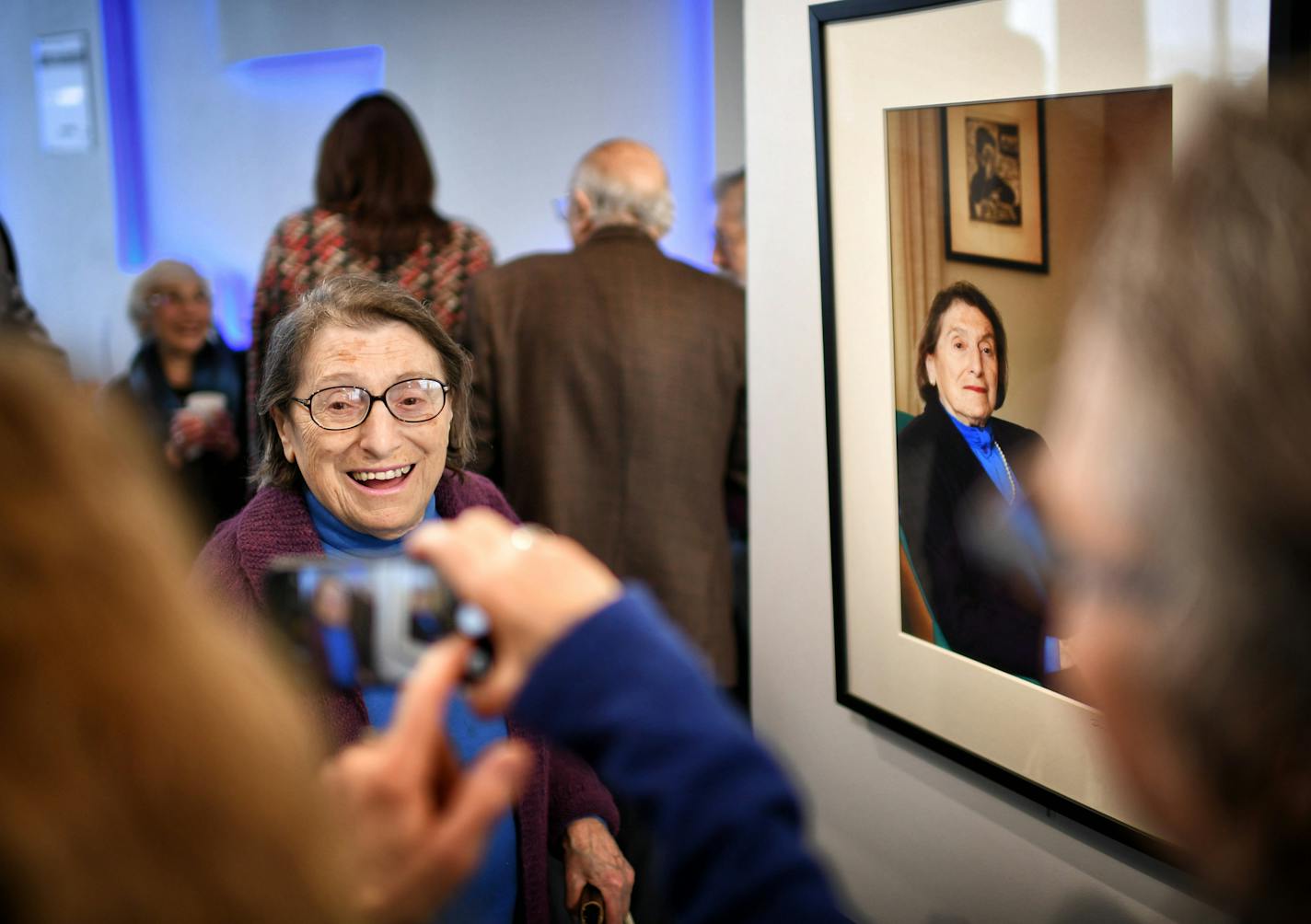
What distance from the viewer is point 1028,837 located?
148 cm

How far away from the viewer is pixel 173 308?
138 inches

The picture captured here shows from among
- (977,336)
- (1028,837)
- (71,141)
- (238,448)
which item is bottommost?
(1028,837)

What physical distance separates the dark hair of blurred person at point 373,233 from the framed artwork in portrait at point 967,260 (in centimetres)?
135

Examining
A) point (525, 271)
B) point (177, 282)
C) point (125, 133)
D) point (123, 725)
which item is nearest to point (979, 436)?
point (123, 725)

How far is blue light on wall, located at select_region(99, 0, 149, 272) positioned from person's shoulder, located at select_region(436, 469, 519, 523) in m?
4.27

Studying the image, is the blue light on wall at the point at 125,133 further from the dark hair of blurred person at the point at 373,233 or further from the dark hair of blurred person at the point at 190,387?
the dark hair of blurred person at the point at 373,233

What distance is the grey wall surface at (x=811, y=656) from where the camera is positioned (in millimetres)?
1573

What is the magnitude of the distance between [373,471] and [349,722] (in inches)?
14.4

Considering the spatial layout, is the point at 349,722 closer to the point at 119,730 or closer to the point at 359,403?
the point at 359,403

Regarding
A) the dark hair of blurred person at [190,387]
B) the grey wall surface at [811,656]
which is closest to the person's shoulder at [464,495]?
the grey wall surface at [811,656]

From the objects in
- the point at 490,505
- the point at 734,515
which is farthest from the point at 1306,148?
the point at 734,515

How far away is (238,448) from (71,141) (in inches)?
117

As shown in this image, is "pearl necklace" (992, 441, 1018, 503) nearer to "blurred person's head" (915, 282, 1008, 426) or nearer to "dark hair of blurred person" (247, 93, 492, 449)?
"blurred person's head" (915, 282, 1008, 426)

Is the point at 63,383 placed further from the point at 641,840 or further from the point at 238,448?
the point at 238,448
